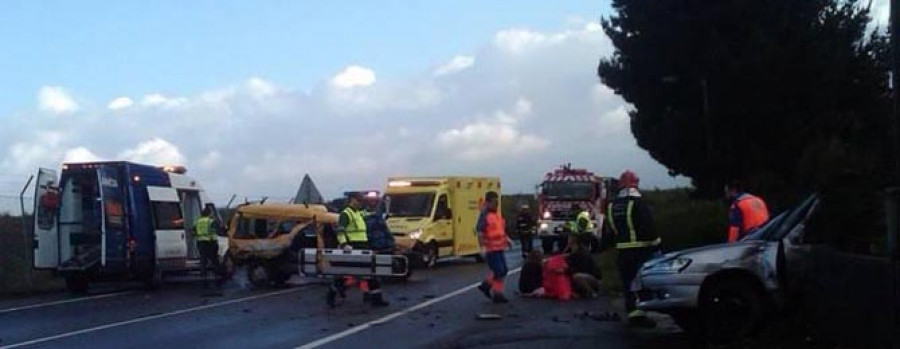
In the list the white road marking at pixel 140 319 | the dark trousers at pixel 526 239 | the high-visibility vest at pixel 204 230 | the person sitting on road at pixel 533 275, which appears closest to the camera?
the white road marking at pixel 140 319

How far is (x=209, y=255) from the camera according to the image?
80.2ft

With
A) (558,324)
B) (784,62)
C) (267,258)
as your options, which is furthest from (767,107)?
(558,324)

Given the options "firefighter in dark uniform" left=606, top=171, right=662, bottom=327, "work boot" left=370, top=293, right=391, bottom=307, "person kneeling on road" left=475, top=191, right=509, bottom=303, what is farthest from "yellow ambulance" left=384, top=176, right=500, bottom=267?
"firefighter in dark uniform" left=606, top=171, right=662, bottom=327

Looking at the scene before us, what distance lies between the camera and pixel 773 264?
11109 mm

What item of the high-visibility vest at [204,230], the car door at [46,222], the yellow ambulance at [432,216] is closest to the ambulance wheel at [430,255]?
the yellow ambulance at [432,216]

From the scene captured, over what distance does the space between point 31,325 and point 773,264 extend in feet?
32.8

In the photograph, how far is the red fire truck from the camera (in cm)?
3647

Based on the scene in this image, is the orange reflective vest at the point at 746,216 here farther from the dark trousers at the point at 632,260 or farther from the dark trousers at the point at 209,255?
the dark trousers at the point at 209,255

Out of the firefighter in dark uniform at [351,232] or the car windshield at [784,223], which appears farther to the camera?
the firefighter in dark uniform at [351,232]

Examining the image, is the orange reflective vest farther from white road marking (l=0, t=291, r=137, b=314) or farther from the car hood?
→ white road marking (l=0, t=291, r=137, b=314)

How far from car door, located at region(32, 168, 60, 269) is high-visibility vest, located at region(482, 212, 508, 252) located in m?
10.1

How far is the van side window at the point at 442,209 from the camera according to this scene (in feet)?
94.0

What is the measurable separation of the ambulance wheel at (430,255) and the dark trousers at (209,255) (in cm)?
534

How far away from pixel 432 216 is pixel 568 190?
9.68 metres
